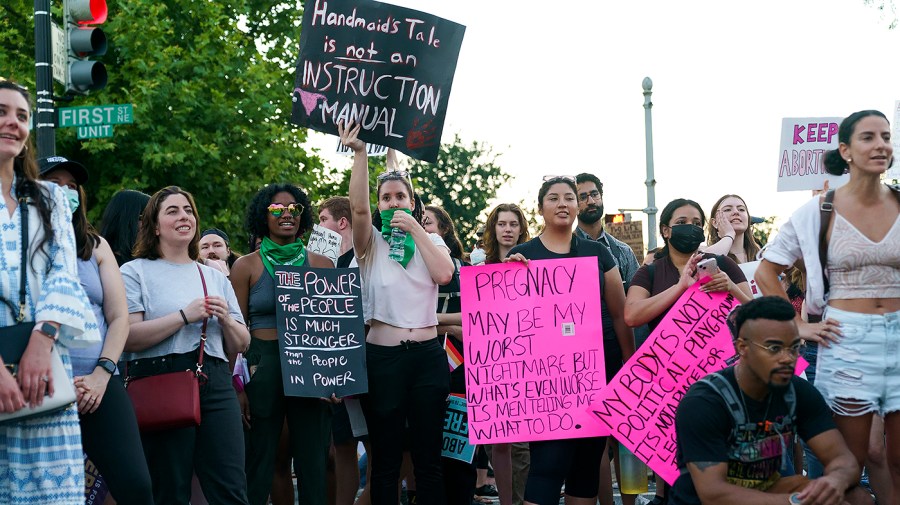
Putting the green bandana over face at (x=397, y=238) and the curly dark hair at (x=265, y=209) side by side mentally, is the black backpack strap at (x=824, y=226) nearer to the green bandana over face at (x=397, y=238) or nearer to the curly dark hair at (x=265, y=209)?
the green bandana over face at (x=397, y=238)

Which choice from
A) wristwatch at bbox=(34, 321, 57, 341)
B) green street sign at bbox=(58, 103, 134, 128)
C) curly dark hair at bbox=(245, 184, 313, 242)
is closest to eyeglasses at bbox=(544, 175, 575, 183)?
curly dark hair at bbox=(245, 184, 313, 242)

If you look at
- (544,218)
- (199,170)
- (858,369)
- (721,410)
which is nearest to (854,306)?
(858,369)

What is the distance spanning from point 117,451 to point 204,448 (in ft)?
3.18

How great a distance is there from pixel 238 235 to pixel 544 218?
17106 mm

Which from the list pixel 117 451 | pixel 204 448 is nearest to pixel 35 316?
pixel 117 451

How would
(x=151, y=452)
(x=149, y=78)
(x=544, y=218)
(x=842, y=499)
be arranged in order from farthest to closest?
(x=149, y=78)
(x=544, y=218)
(x=151, y=452)
(x=842, y=499)

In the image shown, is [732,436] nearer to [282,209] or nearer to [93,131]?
[282,209]

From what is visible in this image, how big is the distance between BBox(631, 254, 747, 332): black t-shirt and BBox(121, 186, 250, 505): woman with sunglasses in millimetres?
2342

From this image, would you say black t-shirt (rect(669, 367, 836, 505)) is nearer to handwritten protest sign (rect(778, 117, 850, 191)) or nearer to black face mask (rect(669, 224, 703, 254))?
black face mask (rect(669, 224, 703, 254))

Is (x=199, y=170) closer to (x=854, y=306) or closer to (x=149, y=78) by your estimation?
(x=149, y=78)

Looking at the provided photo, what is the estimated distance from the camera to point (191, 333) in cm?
555

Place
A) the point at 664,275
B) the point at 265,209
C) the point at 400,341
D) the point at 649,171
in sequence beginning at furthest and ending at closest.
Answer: the point at 649,171
the point at 265,209
the point at 664,275
the point at 400,341

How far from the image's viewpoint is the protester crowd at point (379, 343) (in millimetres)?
4156

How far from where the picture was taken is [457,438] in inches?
269
